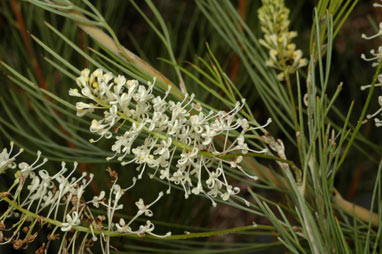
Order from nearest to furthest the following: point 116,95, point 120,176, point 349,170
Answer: point 116,95
point 120,176
point 349,170

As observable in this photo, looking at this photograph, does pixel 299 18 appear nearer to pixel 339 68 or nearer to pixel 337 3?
pixel 339 68

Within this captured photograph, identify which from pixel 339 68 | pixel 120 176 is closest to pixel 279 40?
pixel 120 176

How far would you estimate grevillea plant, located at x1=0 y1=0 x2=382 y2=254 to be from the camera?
0.26 meters

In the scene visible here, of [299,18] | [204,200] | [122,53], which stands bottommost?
[204,200]

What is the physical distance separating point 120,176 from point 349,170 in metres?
0.28

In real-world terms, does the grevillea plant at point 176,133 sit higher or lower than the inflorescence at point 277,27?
lower

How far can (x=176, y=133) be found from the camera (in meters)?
0.25

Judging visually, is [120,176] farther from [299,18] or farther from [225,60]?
[299,18]

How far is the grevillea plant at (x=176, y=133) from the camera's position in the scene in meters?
0.26

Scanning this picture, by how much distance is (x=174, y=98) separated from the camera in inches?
12.3

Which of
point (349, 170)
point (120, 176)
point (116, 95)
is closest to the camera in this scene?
point (116, 95)

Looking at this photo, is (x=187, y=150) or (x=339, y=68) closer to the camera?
(x=187, y=150)

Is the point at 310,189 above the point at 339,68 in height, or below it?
below

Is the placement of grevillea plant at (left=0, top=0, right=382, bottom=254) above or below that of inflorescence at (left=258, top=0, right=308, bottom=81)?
below
